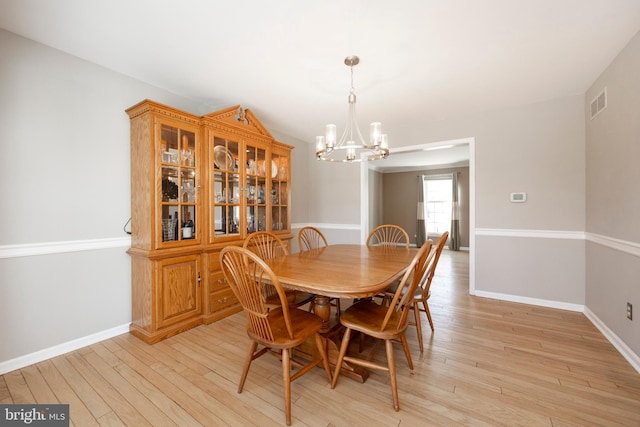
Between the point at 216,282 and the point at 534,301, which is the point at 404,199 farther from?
the point at 216,282

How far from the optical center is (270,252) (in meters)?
2.60

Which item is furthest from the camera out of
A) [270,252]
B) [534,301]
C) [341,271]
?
[534,301]

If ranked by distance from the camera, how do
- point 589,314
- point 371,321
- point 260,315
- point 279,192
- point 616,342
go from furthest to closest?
point 279,192 < point 589,314 < point 616,342 < point 371,321 < point 260,315

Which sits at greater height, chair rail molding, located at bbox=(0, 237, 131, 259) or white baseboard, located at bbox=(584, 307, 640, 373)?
chair rail molding, located at bbox=(0, 237, 131, 259)

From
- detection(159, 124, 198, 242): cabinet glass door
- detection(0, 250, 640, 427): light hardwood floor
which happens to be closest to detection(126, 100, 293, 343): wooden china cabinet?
A: detection(159, 124, 198, 242): cabinet glass door

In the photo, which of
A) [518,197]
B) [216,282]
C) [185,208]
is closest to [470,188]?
[518,197]

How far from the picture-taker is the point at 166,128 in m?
2.38

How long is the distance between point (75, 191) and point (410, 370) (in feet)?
9.62

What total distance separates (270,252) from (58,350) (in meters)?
1.78

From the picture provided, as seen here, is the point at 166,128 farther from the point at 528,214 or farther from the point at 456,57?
the point at 528,214

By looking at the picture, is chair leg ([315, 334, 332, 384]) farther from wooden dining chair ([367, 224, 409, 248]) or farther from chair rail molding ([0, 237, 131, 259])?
chair rail molding ([0, 237, 131, 259])

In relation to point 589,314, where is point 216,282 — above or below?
above

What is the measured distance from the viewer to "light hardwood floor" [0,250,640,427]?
4.73 ft

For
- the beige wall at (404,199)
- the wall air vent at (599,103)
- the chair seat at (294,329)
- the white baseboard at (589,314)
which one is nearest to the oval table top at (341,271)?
the chair seat at (294,329)
